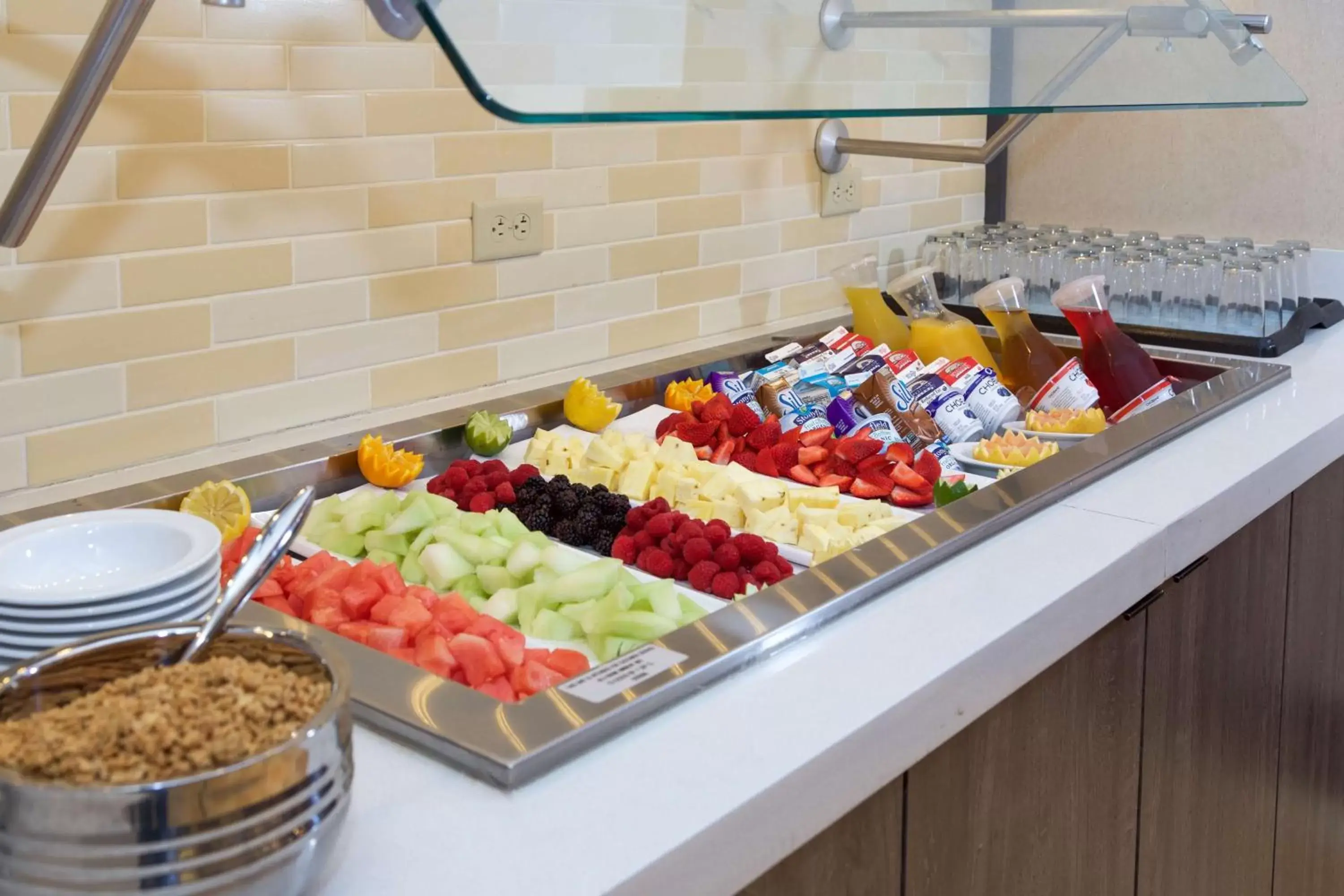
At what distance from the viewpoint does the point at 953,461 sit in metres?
1.59

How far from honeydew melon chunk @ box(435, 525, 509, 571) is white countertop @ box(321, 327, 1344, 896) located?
313 mm

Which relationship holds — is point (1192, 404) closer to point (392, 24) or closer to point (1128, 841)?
point (1128, 841)

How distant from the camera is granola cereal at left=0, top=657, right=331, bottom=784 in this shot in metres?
0.59

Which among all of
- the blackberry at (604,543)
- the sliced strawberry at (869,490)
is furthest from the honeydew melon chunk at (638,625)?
the sliced strawberry at (869,490)

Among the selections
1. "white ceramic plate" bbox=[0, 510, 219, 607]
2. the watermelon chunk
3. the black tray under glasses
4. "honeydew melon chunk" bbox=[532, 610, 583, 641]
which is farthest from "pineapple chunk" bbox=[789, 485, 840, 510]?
the black tray under glasses

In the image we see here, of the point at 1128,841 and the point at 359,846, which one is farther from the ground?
the point at 359,846

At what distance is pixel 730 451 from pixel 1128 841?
59cm

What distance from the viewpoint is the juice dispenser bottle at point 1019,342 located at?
193 cm

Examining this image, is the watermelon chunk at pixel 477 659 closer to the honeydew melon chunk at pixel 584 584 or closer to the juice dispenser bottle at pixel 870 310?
the honeydew melon chunk at pixel 584 584

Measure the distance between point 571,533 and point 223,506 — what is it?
32 centimetres

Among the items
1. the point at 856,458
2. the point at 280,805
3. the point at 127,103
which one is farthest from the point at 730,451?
the point at 280,805

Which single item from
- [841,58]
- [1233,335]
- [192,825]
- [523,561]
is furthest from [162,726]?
[1233,335]

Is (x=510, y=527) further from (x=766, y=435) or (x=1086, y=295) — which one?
(x=1086, y=295)

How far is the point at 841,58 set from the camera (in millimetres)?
1133
